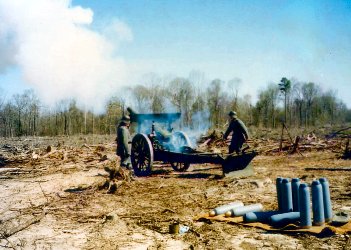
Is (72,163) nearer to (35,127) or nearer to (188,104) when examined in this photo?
(188,104)

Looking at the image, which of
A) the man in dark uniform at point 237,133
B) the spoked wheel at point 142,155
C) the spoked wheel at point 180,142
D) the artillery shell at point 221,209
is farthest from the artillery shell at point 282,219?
the spoked wheel at point 180,142

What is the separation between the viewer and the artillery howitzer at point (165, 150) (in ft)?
30.9

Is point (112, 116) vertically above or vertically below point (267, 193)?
above

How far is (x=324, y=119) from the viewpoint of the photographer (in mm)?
66625

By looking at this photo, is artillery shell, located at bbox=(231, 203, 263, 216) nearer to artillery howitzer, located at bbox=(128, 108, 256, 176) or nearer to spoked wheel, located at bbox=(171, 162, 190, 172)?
artillery howitzer, located at bbox=(128, 108, 256, 176)

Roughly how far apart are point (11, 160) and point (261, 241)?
14123 millimetres

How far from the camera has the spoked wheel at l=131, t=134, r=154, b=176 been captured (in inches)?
389

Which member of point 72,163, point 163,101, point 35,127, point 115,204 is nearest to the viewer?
point 115,204

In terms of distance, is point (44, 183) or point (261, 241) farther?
point (44, 183)

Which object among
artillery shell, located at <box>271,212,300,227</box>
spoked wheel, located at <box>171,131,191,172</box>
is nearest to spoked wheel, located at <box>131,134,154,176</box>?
spoked wheel, located at <box>171,131,191,172</box>

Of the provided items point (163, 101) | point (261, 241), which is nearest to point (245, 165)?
point (261, 241)

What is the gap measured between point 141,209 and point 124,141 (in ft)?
13.0

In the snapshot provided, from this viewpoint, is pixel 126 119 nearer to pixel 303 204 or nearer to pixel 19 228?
pixel 19 228

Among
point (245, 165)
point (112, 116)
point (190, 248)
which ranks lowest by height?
point (190, 248)
